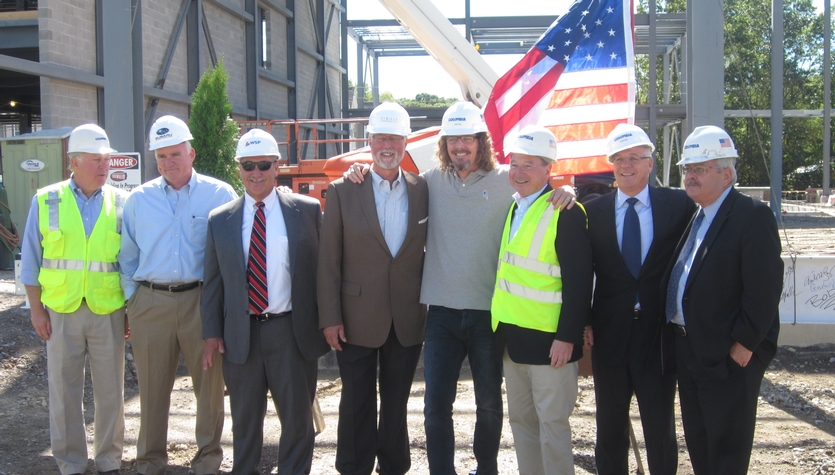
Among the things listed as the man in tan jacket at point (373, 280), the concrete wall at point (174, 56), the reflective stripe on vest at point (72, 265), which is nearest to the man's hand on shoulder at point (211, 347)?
the man in tan jacket at point (373, 280)

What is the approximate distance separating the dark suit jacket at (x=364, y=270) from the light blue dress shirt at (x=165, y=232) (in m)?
0.90

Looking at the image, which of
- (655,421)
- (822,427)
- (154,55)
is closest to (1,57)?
(154,55)

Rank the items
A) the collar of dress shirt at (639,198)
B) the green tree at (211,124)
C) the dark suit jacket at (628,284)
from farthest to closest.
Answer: the green tree at (211,124)
the collar of dress shirt at (639,198)
the dark suit jacket at (628,284)

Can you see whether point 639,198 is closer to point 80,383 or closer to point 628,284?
point 628,284

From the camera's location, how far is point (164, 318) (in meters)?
4.51

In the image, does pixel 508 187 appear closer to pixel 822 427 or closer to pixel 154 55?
pixel 822 427

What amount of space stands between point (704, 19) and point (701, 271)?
453 centimetres

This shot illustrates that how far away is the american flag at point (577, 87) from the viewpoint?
21.1ft

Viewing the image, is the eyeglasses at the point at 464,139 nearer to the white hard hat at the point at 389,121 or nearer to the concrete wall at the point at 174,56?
the white hard hat at the point at 389,121

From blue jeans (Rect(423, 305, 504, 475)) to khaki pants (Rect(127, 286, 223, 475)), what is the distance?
146cm

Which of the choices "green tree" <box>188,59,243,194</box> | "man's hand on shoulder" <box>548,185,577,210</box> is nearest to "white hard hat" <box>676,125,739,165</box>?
"man's hand on shoulder" <box>548,185,577,210</box>

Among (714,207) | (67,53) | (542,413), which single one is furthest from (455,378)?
(67,53)

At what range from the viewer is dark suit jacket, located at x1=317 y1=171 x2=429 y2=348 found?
4227 millimetres

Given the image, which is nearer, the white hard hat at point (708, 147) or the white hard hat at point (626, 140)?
the white hard hat at point (708, 147)
